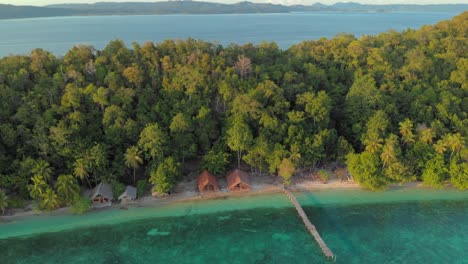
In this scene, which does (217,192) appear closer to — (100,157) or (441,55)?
(100,157)

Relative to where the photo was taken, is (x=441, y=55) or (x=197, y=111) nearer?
(x=197, y=111)

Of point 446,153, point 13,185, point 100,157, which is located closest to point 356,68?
point 446,153

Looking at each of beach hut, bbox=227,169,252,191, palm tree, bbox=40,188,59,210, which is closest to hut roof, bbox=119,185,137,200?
palm tree, bbox=40,188,59,210

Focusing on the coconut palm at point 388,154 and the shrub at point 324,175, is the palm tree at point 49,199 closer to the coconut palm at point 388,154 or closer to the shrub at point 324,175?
the shrub at point 324,175

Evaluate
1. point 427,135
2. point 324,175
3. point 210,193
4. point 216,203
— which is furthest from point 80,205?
point 427,135

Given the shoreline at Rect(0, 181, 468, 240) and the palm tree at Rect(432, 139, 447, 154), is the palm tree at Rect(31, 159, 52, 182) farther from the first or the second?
the palm tree at Rect(432, 139, 447, 154)

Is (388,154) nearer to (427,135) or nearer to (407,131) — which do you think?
(407,131)

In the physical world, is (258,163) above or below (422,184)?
above
